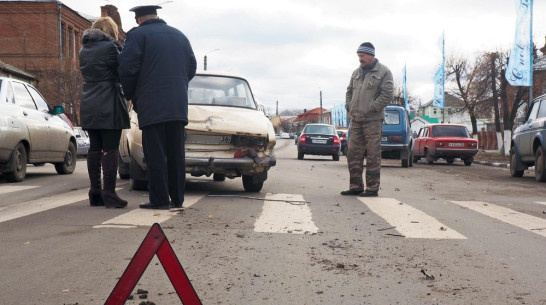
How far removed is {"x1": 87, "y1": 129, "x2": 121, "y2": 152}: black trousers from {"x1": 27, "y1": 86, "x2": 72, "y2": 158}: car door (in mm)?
5571

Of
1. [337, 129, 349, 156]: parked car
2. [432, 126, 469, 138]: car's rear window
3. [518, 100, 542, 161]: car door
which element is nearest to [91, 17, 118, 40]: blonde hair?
[518, 100, 542, 161]: car door

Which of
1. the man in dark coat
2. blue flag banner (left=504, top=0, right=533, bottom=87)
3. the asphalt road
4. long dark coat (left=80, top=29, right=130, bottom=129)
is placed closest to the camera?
the asphalt road

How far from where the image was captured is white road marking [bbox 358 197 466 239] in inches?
226

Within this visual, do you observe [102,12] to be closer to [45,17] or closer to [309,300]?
[45,17]

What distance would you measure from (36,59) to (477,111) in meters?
35.6

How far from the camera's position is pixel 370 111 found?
30.6 ft

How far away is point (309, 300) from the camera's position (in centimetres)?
355

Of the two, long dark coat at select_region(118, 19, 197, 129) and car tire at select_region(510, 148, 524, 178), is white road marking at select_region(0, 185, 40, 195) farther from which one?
car tire at select_region(510, 148, 524, 178)

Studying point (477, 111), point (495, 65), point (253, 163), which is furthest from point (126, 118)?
point (477, 111)

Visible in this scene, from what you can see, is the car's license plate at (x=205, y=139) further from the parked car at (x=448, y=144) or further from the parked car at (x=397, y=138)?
the parked car at (x=448, y=144)

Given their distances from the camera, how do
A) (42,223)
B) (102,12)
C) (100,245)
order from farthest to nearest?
1. (102,12)
2. (42,223)
3. (100,245)

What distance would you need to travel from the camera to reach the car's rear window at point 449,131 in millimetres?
26719

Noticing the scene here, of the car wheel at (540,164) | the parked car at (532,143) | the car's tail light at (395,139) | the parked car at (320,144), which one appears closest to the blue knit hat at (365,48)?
the parked car at (532,143)

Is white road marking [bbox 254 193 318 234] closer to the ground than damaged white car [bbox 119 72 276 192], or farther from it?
closer to the ground
